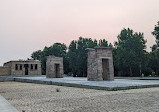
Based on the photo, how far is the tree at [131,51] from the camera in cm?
4475

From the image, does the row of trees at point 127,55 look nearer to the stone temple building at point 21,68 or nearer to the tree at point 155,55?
the tree at point 155,55

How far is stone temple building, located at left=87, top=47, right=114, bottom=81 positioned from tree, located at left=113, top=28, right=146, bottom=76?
75.9 feet

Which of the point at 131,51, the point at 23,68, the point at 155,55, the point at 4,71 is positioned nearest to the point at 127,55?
the point at 131,51

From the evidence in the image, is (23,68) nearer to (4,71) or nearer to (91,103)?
(4,71)

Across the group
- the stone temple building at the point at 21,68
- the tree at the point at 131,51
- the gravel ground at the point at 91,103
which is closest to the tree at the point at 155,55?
the tree at the point at 131,51

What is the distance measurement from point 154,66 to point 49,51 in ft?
122

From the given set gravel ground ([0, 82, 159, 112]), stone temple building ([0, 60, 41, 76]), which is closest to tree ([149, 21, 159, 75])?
stone temple building ([0, 60, 41, 76])

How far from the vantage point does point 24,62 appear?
4756 cm

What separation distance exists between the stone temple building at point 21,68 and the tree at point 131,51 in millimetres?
22169

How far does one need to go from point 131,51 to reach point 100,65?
25.5 metres

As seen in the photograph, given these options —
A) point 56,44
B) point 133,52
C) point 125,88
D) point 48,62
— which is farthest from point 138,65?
point 56,44

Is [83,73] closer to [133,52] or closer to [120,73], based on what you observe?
[120,73]

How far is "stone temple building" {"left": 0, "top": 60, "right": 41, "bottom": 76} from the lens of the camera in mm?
46625

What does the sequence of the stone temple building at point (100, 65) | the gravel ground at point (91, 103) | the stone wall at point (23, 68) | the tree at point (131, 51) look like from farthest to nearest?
the stone wall at point (23, 68), the tree at point (131, 51), the stone temple building at point (100, 65), the gravel ground at point (91, 103)
